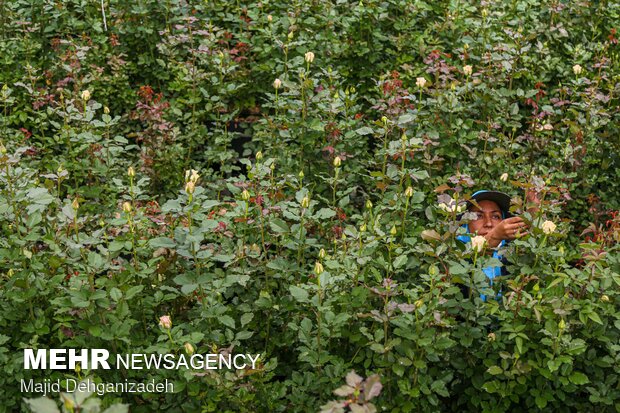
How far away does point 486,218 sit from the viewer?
3951 millimetres

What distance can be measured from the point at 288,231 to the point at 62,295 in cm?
96

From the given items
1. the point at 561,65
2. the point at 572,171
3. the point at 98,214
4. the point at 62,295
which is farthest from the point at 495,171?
the point at 62,295

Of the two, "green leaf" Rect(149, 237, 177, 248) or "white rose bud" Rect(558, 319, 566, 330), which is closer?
"white rose bud" Rect(558, 319, 566, 330)

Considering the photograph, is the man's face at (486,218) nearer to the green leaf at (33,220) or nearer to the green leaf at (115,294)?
the green leaf at (115,294)

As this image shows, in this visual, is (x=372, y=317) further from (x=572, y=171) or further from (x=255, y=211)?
(x=572, y=171)

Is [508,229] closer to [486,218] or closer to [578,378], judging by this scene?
[486,218]

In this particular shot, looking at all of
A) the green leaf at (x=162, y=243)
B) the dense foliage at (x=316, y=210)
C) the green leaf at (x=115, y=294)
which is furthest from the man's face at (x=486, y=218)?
the green leaf at (x=115, y=294)

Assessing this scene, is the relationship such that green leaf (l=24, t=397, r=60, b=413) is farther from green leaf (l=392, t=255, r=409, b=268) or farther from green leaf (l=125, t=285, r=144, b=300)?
green leaf (l=392, t=255, r=409, b=268)

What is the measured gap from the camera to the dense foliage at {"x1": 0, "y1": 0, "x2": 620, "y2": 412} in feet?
9.98

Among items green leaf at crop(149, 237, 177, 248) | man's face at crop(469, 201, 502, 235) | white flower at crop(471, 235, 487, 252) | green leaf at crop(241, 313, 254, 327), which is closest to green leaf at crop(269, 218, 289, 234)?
green leaf at crop(241, 313, 254, 327)

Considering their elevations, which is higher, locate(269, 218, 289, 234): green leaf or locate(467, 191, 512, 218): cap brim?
locate(269, 218, 289, 234): green leaf

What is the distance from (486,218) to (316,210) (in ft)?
2.96

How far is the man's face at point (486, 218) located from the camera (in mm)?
3932

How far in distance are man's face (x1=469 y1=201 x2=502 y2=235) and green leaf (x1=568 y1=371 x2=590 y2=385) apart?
1037 mm
